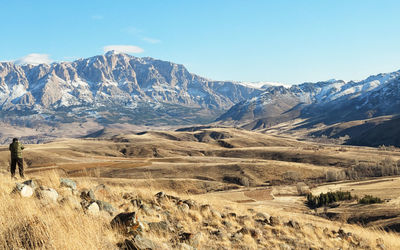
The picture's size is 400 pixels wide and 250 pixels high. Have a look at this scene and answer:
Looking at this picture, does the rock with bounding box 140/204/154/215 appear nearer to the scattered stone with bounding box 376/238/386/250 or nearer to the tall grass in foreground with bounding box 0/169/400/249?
the tall grass in foreground with bounding box 0/169/400/249

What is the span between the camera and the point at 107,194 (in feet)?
54.7

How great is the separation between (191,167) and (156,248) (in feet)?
422

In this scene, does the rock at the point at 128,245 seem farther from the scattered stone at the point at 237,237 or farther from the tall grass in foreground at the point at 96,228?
the scattered stone at the point at 237,237

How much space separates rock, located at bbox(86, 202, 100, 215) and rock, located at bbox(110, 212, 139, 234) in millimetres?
850

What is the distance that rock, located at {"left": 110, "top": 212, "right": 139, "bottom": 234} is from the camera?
10922 mm

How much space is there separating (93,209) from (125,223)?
171cm

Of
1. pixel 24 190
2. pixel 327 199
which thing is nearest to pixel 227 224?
pixel 24 190

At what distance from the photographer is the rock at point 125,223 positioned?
10.9m

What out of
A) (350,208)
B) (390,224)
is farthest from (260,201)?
(390,224)

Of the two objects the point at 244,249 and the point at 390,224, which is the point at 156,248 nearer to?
the point at 244,249

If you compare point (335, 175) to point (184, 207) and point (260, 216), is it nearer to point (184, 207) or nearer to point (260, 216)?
point (260, 216)

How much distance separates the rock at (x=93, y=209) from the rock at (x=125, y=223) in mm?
850

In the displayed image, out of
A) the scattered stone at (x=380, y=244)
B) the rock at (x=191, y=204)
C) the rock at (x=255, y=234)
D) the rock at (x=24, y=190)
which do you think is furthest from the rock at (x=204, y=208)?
the scattered stone at (x=380, y=244)

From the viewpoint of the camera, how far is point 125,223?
11.1 m
